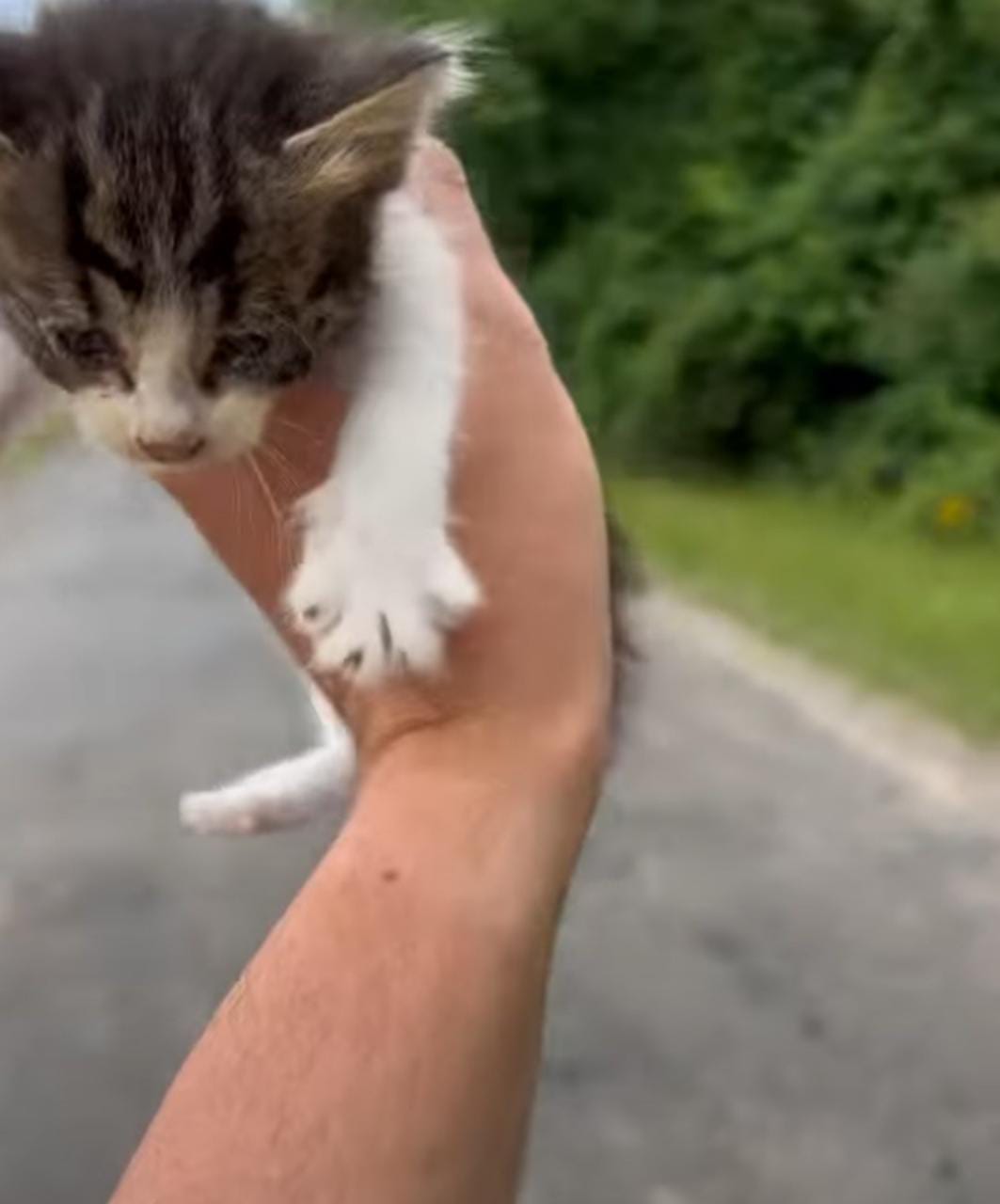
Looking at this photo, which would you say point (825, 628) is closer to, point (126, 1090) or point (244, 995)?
point (126, 1090)

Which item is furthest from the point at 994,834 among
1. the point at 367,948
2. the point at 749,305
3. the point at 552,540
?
the point at 749,305

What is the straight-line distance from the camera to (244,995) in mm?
1493

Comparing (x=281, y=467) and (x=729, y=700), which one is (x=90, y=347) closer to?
(x=281, y=467)

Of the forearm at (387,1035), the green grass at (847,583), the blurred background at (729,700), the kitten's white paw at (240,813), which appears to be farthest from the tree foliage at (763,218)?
the forearm at (387,1035)

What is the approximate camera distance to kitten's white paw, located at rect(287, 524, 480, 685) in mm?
1819

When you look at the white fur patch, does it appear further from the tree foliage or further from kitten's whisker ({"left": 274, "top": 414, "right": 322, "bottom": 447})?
the tree foliage

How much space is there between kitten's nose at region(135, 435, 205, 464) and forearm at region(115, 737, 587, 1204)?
41 cm

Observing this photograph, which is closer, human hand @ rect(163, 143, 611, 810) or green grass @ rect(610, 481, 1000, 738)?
human hand @ rect(163, 143, 611, 810)

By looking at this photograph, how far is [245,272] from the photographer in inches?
73.9

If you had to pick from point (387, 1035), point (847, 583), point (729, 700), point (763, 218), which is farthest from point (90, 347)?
point (763, 218)

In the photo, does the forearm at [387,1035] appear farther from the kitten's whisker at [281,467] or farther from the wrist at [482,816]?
the kitten's whisker at [281,467]

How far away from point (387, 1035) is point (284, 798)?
116 centimetres

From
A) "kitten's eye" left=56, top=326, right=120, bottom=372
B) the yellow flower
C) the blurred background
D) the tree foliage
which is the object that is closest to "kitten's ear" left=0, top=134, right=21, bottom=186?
"kitten's eye" left=56, top=326, right=120, bottom=372

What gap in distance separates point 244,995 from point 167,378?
0.56 meters
